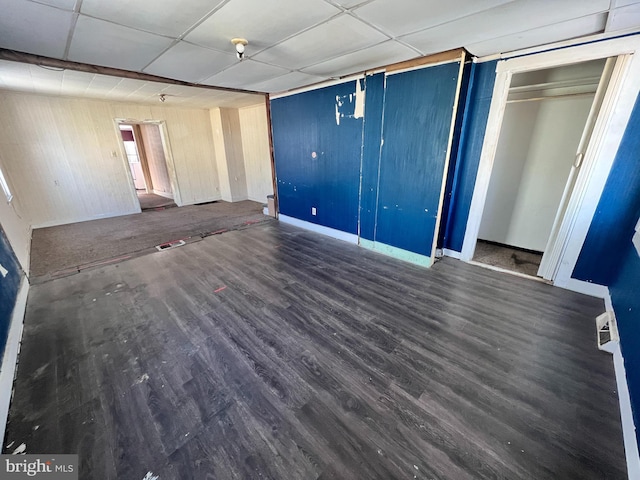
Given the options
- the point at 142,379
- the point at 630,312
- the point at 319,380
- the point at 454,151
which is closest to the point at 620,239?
the point at 630,312

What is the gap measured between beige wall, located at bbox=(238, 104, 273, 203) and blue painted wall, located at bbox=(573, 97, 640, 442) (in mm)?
5754

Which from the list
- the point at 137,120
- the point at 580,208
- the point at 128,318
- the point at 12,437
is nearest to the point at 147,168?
the point at 137,120

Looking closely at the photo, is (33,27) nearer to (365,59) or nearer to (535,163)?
(365,59)

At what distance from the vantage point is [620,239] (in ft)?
7.59

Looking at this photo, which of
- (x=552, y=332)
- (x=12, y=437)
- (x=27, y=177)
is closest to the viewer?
(x=12, y=437)

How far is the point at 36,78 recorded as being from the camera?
11.6ft

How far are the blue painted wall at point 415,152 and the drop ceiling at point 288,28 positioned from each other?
1.05 ft

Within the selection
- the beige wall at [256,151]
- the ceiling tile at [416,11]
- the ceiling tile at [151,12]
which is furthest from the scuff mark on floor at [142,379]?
the beige wall at [256,151]

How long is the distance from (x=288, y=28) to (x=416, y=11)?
3.14 feet

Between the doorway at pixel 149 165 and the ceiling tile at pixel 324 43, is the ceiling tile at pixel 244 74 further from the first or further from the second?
the doorway at pixel 149 165

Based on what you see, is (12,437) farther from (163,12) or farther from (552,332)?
(552,332)

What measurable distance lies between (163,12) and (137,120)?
17.5ft

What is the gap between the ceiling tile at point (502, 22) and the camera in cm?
167

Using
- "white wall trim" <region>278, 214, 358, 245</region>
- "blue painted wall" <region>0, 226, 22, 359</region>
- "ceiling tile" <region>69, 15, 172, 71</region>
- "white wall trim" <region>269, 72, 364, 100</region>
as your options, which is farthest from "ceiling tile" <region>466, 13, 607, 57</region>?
"blue painted wall" <region>0, 226, 22, 359</region>
